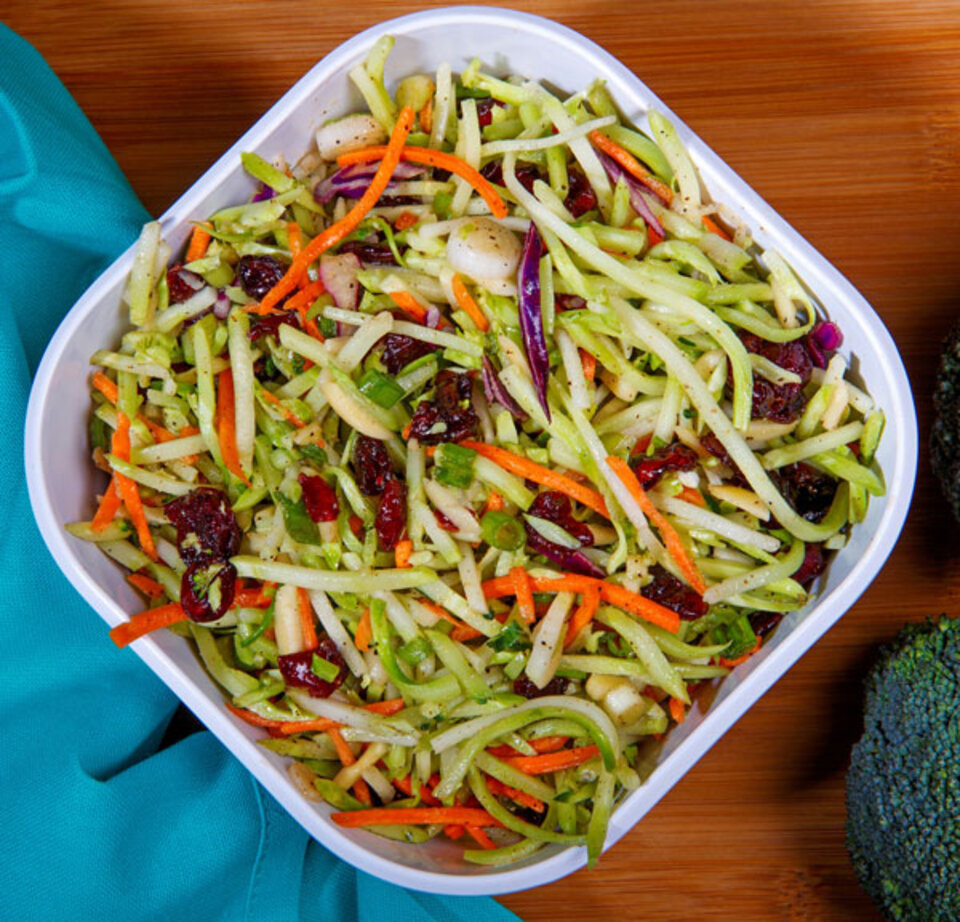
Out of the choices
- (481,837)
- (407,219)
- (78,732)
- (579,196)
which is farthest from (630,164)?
(78,732)

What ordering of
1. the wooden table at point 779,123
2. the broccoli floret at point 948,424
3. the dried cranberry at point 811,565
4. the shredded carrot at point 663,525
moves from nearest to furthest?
the shredded carrot at point 663,525
the dried cranberry at point 811,565
the broccoli floret at point 948,424
the wooden table at point 779,123

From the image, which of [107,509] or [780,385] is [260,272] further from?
[780,385]

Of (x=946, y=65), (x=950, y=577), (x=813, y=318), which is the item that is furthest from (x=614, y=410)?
(x=946, y=65)

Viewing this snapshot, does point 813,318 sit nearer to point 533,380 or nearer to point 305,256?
point 533,380

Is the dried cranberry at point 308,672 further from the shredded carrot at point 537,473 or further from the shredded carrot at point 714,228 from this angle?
the shredded carrot at point 714,228

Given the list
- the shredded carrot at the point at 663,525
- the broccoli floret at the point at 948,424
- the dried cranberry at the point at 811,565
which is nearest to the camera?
the shredded carrot at the point at 663,525

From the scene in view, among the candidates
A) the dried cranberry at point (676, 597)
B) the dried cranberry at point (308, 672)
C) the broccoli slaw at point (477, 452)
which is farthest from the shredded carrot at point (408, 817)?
the dried cranberry at point (676, 597)
